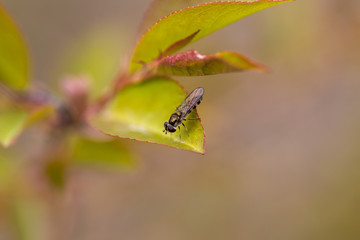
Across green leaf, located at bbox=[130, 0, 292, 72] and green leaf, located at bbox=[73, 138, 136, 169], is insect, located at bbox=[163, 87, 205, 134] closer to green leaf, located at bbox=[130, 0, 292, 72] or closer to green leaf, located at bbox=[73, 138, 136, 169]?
green leaf, located at bbox=[130, 0, 292, 72]

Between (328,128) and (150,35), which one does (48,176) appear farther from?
(328,128)

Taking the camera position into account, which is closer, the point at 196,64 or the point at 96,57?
the point at 196,64

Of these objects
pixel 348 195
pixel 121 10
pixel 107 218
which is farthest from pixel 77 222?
pixel 121 10

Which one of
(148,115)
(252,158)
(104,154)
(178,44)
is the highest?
(178,44)

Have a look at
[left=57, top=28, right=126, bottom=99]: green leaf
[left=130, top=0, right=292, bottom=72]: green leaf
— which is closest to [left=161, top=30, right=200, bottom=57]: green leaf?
[left=130, top=0, right=292, bottom=72]: green leaf

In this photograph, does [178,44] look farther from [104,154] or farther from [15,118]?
[104,154]

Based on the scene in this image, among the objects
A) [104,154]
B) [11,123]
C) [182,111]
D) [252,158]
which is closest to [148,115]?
[182,111]
